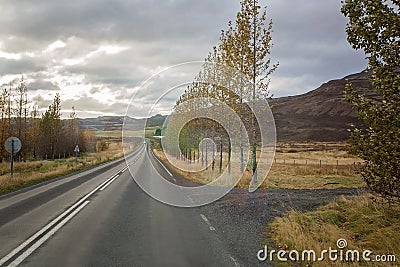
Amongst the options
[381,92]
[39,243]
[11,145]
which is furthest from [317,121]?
[39,243]

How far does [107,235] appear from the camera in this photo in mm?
8211

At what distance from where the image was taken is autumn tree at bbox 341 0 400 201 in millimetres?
6598

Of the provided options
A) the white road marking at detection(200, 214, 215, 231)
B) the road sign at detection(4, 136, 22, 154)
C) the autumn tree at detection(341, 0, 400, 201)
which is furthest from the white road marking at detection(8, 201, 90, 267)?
the road sign at detection(4, 136, 22, 154)

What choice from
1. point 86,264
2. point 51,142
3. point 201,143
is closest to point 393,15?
point 86,264

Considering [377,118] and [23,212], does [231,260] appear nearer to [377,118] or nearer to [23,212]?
[377,118]

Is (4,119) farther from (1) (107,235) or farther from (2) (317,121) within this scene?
(2) (317,121)

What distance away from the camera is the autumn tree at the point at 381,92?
6.60 meters

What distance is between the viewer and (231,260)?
20.7 feet

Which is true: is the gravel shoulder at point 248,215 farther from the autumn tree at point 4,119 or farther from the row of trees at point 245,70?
the autumn tree at point 4,119

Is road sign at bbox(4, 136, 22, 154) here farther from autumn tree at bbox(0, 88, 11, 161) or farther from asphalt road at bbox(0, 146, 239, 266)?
autumn tree at bbox(0, 88, 11, 161)

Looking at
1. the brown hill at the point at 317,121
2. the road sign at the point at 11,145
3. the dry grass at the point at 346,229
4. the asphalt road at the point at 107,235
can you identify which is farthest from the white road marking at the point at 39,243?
the brown hill at the point at 317,121

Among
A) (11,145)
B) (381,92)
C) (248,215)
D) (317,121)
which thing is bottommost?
(248,215)

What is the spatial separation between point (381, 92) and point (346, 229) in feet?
11.6

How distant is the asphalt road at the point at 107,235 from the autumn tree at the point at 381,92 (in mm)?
3358
